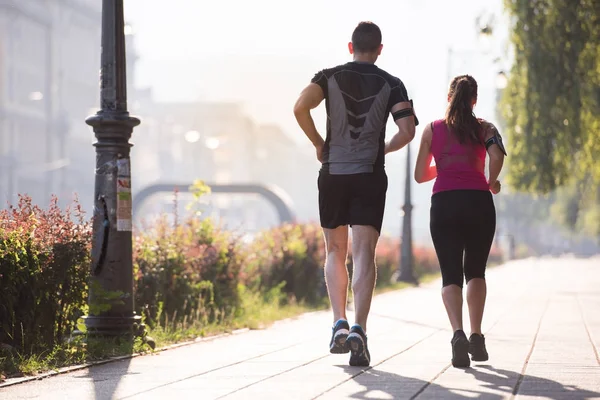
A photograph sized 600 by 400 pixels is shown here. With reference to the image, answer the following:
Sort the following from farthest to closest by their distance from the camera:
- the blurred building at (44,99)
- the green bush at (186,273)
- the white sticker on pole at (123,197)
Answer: the blurred building at (44,99)
the green bush at (186,273)
the white sticker on pole at (123,197)

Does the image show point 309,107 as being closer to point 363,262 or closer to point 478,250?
point 363,262

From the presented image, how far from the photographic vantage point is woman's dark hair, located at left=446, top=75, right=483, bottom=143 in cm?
813

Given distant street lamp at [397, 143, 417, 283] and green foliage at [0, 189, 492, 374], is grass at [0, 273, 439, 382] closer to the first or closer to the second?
green foliage at [0, 189, 492, 374]

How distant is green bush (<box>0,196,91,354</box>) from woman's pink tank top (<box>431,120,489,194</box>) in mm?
2953

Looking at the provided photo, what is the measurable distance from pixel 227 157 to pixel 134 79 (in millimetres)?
14392

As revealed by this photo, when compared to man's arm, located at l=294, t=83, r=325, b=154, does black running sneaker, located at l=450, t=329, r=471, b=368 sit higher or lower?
lower

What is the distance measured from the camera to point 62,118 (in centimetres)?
10244

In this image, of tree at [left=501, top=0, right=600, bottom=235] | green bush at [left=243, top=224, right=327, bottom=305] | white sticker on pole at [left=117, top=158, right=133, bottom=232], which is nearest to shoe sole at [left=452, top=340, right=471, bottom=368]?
white sticker on pole at [left=117, top=158, right=133, bottom=232]

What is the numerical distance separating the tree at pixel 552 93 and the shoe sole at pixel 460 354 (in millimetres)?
12025

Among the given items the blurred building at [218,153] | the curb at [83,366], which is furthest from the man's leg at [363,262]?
the blurred building at [218,153]

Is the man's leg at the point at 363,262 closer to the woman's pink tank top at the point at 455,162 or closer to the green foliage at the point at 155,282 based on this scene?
the woman's pink tank top at the point at 455,162

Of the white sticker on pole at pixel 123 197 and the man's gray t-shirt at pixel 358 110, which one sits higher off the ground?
the man's gray t-shirt at pixel 358 110

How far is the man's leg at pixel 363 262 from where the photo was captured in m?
7.86

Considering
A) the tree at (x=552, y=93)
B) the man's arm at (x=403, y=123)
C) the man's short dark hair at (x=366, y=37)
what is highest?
the tree at (x=552, y=93)
